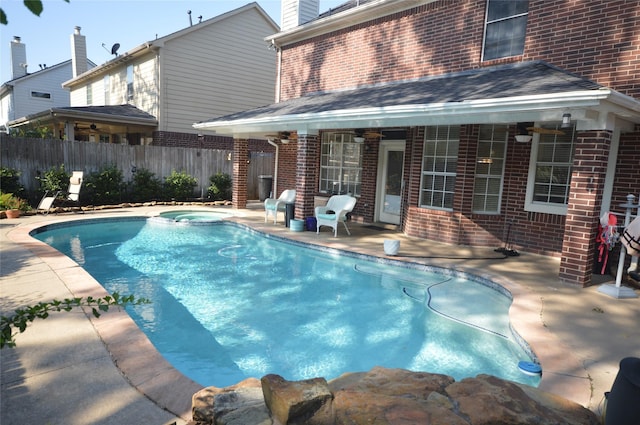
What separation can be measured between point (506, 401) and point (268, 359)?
8.21 ft

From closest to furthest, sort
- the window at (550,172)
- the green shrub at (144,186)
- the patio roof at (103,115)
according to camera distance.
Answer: the window at (550,172) → the green shrub at (144,186) → the patio roof at (103,115)

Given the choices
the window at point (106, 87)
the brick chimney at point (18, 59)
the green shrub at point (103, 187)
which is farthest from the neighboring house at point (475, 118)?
the brick chimney at point (18, 59)

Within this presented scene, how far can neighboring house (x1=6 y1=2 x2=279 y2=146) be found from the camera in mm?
15484

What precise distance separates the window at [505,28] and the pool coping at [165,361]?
16.4 ft

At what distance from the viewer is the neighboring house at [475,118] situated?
5.80 metres

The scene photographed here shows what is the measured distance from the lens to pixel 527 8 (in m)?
7.61

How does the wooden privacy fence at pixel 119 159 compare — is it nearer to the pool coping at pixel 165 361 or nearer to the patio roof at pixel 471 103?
the patio roof at pixel 471 103

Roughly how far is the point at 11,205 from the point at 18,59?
81.4 ft

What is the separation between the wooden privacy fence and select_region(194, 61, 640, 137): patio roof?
5.19 metres

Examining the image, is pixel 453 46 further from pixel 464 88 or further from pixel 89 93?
pixel 89 93

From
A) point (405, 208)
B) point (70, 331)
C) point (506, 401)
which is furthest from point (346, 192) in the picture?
point (506, 401)

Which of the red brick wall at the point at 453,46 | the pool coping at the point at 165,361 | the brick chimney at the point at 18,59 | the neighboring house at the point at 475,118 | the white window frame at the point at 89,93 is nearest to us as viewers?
the pool coping at the point at 165,361

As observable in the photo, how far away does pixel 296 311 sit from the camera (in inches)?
214

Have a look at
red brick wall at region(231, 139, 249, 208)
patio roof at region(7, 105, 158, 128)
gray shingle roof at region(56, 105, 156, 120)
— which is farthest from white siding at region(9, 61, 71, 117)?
red brick wall at region(231, 139, 249, 208)
